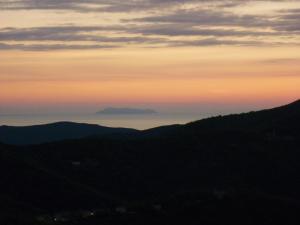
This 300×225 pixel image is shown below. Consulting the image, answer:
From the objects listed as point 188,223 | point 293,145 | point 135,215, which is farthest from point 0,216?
point 293,145

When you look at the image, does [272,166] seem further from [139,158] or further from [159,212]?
[159,212]

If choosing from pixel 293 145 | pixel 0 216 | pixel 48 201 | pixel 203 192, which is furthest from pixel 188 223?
pixel 293 145

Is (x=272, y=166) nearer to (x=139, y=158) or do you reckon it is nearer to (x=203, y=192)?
(x=139, y=158)

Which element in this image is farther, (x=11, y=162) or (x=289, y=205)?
(x=11, y=162)

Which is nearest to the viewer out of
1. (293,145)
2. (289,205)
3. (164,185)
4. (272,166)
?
(289,205)

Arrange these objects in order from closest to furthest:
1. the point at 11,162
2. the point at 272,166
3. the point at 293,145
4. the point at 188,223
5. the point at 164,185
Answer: the point at 188,223 → the point at 11,162 → the point at 164,185 → the point at 272,166 → the point at 293,145

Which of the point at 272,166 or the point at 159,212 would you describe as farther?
the point at 272,166
